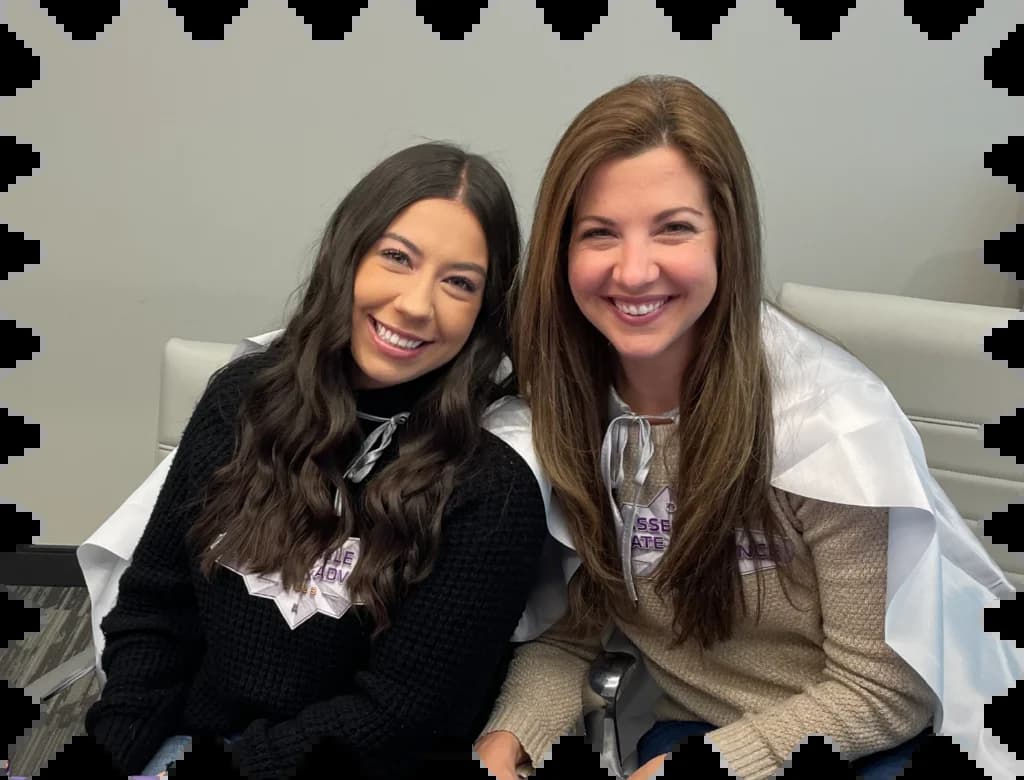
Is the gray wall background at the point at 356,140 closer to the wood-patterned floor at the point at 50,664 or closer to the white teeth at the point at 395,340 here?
the wood-patterned floor at the point at 50,664

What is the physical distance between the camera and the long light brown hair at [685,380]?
1101 mm

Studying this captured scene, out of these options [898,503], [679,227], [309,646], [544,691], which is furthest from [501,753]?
[679,227]

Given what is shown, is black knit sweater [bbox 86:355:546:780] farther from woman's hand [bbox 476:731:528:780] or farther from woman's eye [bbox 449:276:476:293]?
woman's eye [bbox 449:276:476:293]

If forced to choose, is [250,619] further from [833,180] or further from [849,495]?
[833,180]

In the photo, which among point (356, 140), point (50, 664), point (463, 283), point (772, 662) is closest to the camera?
point (463, 283)

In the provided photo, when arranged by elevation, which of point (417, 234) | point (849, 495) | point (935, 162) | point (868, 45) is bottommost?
point (849, 495)

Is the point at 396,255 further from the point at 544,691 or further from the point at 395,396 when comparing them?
the point at 544,691

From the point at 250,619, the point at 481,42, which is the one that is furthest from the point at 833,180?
the point at 250,619

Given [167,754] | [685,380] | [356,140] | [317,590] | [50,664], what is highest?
[356,140]

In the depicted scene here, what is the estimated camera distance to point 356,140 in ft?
6.27

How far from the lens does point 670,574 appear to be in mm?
1246

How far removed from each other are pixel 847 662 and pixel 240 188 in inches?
59.7

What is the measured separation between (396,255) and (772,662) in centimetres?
78

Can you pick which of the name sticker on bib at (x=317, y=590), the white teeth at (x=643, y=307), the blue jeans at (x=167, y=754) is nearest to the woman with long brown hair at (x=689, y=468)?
the white teeth at (x=643, y=307)
